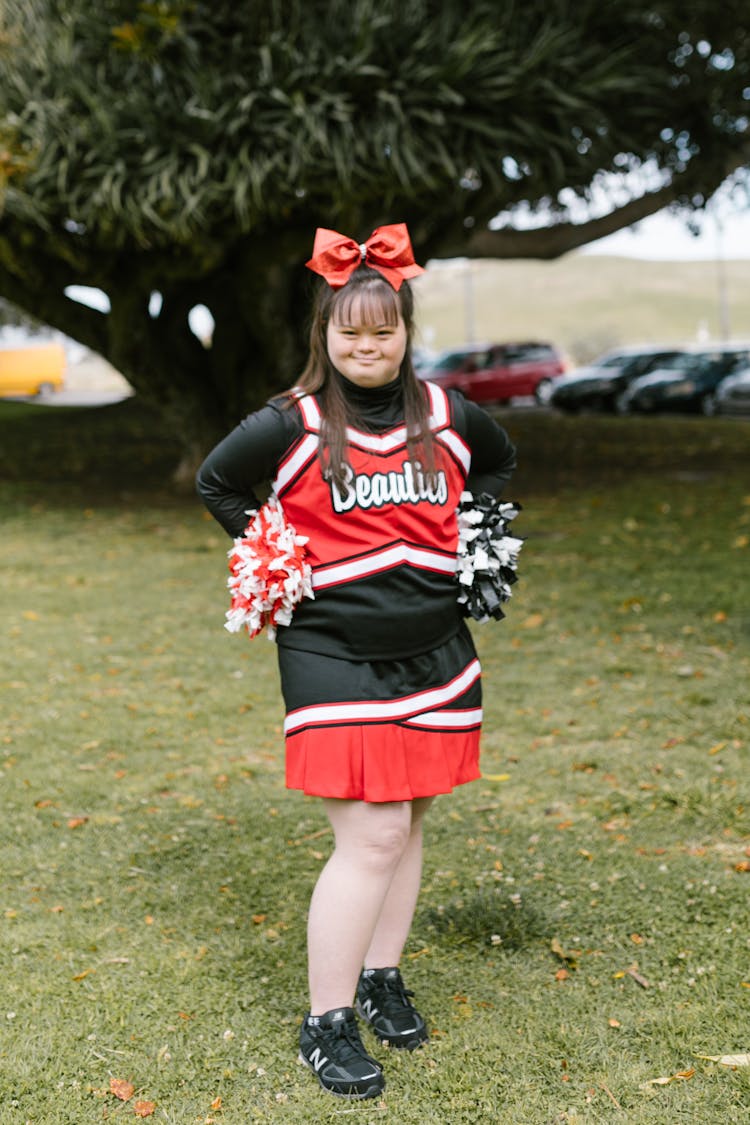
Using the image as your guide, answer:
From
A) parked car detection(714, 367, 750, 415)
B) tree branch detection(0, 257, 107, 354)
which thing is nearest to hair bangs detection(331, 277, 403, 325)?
tree branch detection(0, 257, 107, 354)

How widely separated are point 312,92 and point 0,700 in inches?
253

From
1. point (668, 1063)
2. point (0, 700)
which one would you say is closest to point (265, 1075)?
point (668, 1063)

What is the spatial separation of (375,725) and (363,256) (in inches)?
45.2

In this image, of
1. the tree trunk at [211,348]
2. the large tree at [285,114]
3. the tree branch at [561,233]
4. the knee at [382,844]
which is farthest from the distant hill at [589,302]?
the knee at [382,844]

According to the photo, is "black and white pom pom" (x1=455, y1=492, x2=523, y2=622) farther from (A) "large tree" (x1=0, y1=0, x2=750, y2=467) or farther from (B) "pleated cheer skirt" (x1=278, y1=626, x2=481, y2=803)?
(A) "large tree" (x1=0, y1=0, x2=750, y2=467)

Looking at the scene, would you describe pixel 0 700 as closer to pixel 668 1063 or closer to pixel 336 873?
pixel 336 873

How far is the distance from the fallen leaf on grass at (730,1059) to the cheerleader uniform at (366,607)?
932mm

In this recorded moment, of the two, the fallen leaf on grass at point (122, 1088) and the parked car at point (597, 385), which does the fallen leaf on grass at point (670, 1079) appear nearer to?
the fallen leaf on grass at point (122, 1088)

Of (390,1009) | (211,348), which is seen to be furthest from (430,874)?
(211,348)

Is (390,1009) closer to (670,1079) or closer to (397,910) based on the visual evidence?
(397,910)

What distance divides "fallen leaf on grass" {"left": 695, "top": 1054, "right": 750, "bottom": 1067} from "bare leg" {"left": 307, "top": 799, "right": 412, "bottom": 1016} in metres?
0.91

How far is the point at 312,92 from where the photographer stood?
34.9 ft

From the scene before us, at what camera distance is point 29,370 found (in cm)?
4666

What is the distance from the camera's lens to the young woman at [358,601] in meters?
3.02
